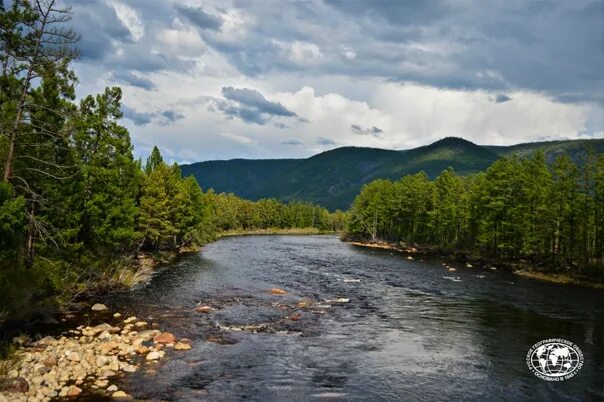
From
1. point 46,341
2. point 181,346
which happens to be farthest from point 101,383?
point 46,341

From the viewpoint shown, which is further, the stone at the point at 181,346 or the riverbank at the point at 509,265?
the riverbank at the point at 509,265

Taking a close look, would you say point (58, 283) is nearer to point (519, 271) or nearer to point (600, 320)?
point (600, 320)

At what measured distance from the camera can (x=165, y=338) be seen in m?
27.0

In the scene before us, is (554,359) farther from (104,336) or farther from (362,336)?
(104,336)

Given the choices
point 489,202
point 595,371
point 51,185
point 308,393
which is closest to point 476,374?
point 595,371

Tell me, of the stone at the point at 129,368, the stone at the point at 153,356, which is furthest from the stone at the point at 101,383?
the stone at the point at 153,356

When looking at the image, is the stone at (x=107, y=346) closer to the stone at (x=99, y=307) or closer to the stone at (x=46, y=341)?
the stone at (x=46, y=341)

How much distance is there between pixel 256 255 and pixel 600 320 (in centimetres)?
5473

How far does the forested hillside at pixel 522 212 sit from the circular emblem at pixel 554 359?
35.5 meters

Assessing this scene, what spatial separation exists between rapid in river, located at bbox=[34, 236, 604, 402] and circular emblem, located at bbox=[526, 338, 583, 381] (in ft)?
1.87

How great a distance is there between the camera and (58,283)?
3117 cm

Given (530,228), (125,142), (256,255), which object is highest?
(125,142)

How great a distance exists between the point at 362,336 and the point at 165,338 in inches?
481

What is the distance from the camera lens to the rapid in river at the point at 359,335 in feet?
69.1
